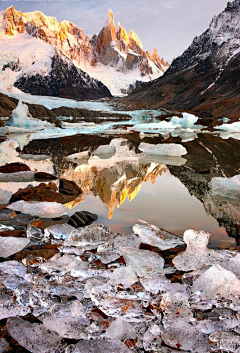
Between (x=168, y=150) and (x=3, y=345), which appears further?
(x=168, y=150)

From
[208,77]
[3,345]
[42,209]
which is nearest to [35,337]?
[3,345]

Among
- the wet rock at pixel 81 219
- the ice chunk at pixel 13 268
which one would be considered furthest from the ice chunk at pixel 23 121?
the ice chunk at pixel 13 268

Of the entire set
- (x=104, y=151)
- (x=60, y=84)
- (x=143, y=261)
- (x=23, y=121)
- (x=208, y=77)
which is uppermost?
(x=60, y=84)

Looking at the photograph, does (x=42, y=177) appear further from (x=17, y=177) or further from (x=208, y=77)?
(x=208, y=77)

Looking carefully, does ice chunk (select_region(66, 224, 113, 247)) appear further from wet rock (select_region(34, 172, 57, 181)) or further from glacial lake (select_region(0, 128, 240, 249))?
wet rock (select_region(34, 172, 57, 181))

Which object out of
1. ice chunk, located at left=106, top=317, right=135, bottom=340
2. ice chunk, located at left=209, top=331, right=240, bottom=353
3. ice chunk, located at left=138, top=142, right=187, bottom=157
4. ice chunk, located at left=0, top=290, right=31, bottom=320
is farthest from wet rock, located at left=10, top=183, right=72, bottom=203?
ice chunk, located at left=138, top=142, right=187, bottom=157

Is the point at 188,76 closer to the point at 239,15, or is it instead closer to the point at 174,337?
the point at 239,15

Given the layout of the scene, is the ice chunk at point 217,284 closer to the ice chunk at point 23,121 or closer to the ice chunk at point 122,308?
the ice chunk at point 122,308
